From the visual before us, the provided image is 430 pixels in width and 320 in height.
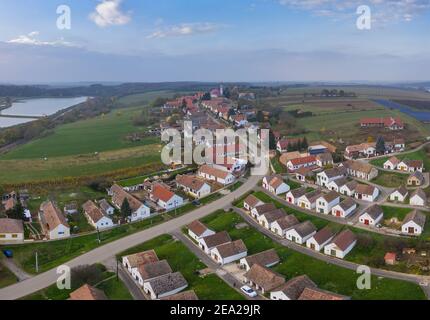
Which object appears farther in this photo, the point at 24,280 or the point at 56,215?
the point at 56,215

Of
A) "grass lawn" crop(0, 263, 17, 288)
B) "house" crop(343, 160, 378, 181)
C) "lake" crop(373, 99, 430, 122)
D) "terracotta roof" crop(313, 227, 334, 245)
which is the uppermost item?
"lake" crop(373, 99, 430, 122)

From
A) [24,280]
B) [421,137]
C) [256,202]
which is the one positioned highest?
[421,137]

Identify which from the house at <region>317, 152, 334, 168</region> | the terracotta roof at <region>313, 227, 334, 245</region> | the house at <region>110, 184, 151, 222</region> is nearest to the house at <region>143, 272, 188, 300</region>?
the terracotta roof at <region>313, 227, 334, 245</region>

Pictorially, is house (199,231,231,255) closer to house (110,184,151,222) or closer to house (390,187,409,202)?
house (110,184,151,222)

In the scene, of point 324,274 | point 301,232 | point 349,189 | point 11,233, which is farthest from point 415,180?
point 11,233

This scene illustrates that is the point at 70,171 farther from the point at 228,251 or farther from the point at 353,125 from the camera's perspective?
the point at 353,125

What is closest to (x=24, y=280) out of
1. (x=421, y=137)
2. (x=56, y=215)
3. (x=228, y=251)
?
(x=56, y=215)

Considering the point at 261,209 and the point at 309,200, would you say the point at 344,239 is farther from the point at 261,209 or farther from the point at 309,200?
the point at 261,209
